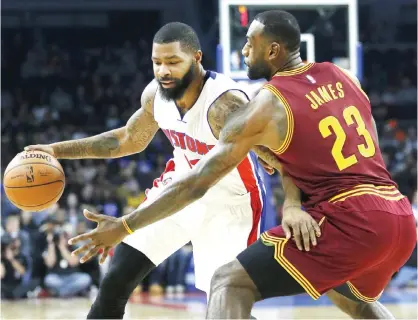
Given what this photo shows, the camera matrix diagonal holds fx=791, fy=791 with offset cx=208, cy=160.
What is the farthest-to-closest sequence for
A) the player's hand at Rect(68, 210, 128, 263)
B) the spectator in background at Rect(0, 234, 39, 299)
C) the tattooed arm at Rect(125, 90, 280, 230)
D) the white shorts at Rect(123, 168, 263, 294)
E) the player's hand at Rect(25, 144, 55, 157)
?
the spectator in background at Rect(0, 234, 39, 299) → the player's hand at Rect(25, 144, 55, 157) → the white shorts at Rect(123, 168, 263, 294) → the player's hand at Rect(68, 210, 128, 263) → the tattooed arm at Rect(125, 90, 280, 230)

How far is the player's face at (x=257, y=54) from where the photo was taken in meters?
3.98

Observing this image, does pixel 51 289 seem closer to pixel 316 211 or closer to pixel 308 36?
pixel 308 36

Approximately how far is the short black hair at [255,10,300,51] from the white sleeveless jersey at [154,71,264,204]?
2.35 ft

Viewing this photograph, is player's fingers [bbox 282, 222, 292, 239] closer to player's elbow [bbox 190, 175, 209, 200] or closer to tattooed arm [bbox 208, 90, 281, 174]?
player's elbow [bbox 190, 175, 209, 200]

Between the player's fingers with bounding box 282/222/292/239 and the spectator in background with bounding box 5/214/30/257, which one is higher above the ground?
the player's fingers with bounding box 282/222/292/239

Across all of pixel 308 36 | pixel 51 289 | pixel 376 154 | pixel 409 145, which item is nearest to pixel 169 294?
pixel 51 289

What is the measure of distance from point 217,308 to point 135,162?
11.5 meters

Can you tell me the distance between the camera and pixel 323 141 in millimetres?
3680

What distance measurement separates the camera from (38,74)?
1680 centimetres

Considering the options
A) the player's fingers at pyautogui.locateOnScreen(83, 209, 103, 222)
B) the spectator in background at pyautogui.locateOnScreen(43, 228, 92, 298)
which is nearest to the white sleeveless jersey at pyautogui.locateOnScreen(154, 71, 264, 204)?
the player's fingers at pyautogui.locateOnScreen(83, 209, 103, 222)

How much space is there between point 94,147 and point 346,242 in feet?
7.31

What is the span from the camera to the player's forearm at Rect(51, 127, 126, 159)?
5.20 m

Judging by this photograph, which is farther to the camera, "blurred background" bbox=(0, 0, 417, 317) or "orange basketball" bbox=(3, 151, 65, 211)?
"blurred background" bbox=(0, 0, 417, 317)

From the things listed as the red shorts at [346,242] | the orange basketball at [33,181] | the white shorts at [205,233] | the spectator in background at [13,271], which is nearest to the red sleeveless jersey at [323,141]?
the red shorts at [346,242]
